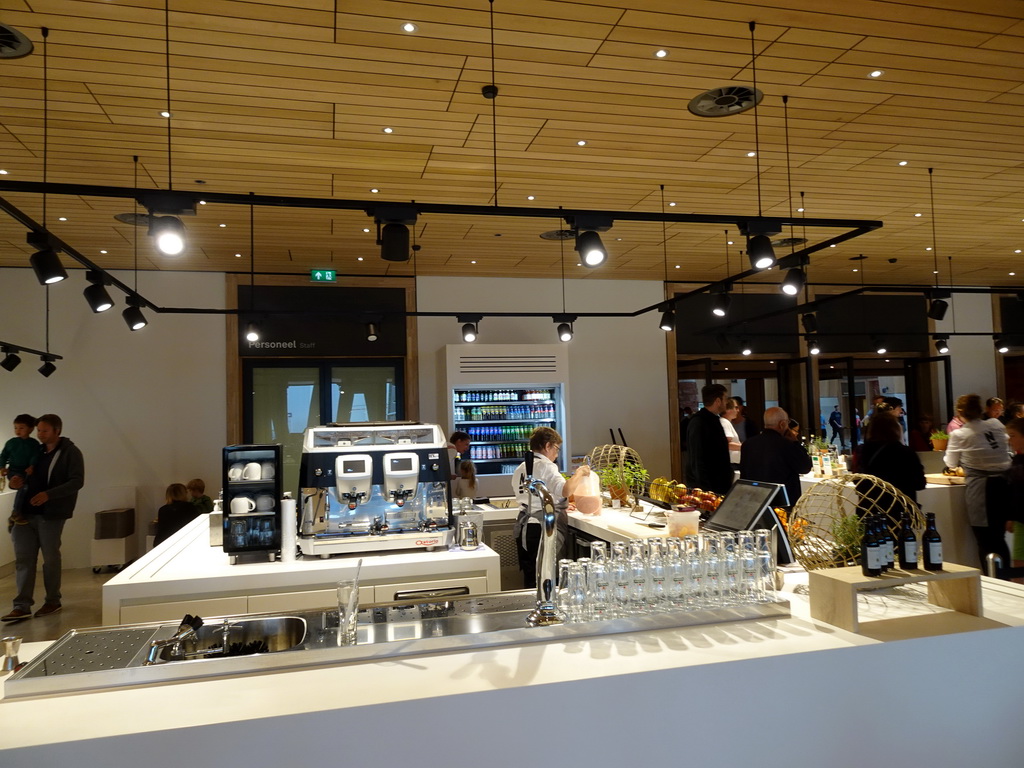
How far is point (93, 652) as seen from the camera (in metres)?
2.12

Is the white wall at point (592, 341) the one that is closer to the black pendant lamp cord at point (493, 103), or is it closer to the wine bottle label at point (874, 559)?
the black pendant lamp cord at point (493, 103)

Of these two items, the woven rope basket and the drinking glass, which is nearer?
the drinking glass

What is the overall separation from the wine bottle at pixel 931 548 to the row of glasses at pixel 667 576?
1.55ft

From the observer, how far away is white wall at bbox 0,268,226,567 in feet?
25.4

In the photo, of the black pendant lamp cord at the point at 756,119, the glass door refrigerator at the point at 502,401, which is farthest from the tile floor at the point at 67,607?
the black pendant lamp cord at the point at 756,119

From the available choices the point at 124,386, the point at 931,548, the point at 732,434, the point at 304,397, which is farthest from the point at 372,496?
the point at 124,386

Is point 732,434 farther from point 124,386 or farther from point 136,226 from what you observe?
point 124,386

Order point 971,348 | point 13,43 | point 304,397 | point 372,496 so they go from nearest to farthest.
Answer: point 13,43
point 372,496
point 304,397
point 971,348

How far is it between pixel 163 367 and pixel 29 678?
6.90 meters

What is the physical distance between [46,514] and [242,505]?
3191 mm

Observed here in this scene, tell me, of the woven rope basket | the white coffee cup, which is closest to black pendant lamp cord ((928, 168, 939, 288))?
the woven rope basket

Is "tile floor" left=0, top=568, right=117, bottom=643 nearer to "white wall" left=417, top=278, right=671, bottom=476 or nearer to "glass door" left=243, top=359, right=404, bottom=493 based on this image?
"glass door" left=243, top=359, right=404, bottom=493

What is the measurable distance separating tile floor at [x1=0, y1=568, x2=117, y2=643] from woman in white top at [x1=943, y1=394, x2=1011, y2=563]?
22.2 feet

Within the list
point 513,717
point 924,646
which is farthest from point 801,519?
point 513,717
